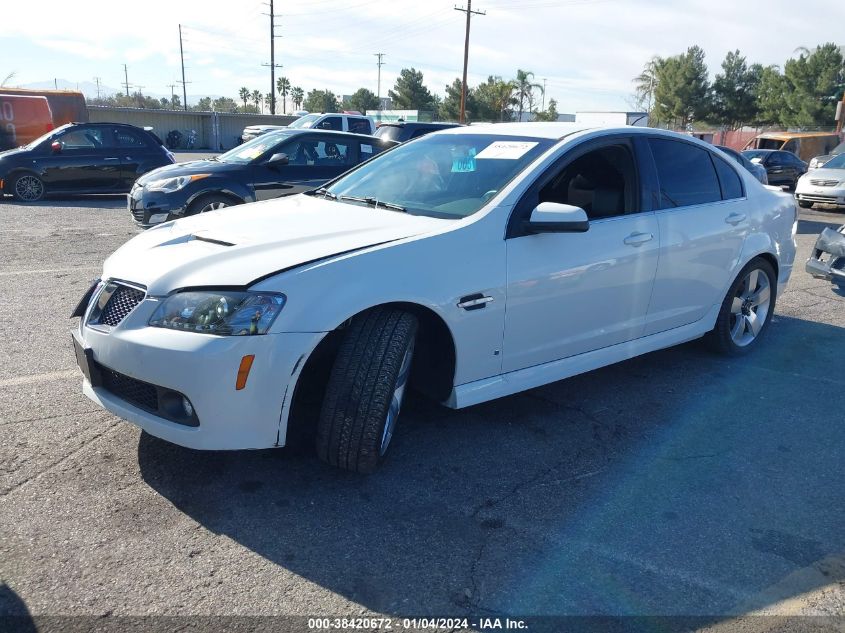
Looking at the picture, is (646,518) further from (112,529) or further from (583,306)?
(112,529)

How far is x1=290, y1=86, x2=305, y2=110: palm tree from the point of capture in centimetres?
11069

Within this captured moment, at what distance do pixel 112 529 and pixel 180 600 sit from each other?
1.87 feet

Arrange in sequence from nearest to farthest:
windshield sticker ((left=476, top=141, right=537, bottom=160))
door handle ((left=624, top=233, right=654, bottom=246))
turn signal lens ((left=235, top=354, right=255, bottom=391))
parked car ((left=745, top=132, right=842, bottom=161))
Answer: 1. turn signal lens ((left=235, top=354, right=255, bottom=391))
2. windshield sticker ((left=476, top=141, right=537, bottom=160))
3. door handle ((left=624, top=233, right=654, bottom=246))
4. parked car ((left=745, top=132, right=842, bottom=161))

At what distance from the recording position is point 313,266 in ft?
9.76

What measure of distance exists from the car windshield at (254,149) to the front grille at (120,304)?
251 inches

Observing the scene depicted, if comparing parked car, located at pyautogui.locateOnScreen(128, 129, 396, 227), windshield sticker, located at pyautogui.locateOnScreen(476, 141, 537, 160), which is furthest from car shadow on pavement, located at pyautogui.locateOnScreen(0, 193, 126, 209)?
windshield sticker, located at pyautogui.locateOnScreen(476, 141, 537, 160)

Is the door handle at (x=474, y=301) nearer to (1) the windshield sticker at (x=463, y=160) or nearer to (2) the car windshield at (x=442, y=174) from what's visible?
(2) the car windshield at (x=442, y=174)

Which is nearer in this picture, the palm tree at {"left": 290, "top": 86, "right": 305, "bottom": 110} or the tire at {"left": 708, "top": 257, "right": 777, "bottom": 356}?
the tire at {"left": 708, "top": 257, "right": 777, "bottom": 356}

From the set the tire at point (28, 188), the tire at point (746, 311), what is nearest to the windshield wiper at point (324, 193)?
the tire at point (746, 311)

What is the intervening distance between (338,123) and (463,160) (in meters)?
16.4

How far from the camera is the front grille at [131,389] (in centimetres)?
301

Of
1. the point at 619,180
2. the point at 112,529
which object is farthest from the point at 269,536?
the point at 619,180

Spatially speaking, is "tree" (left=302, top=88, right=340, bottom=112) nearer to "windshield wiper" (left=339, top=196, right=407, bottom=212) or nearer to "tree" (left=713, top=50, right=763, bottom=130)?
"tree" (left=713, top=50, right=763, bottom=130)

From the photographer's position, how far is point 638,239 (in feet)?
13.5
